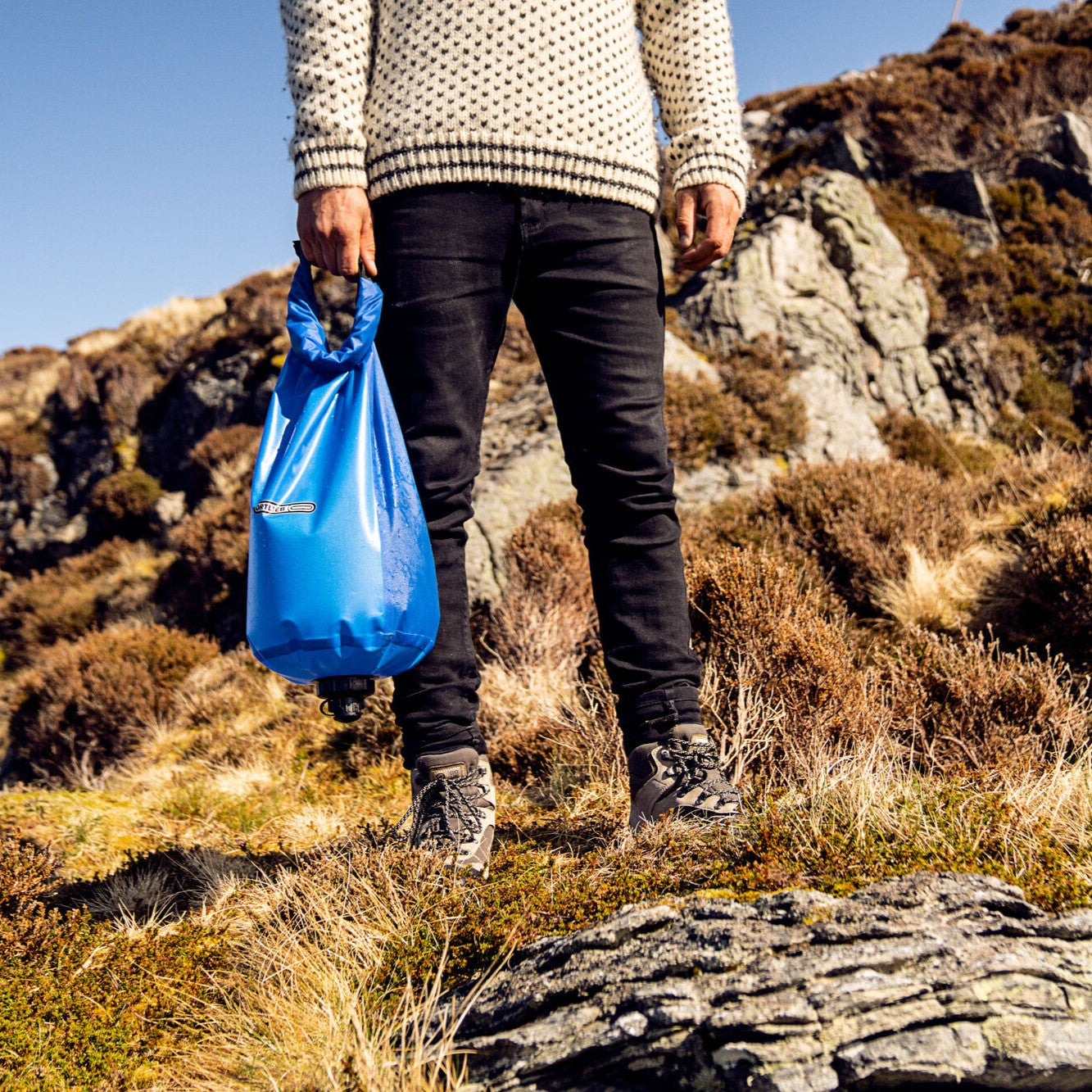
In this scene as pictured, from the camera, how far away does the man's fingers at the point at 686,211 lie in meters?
2.02

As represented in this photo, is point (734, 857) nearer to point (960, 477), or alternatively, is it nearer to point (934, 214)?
point (960, 477)

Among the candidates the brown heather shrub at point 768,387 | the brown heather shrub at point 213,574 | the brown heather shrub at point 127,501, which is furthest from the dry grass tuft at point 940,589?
the brown heather shrub at point 127,501

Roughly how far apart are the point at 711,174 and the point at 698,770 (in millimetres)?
1331

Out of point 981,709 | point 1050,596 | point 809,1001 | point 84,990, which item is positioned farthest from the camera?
point 1050,596

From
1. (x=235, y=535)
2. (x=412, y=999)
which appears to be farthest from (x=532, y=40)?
(x=235, y=535)

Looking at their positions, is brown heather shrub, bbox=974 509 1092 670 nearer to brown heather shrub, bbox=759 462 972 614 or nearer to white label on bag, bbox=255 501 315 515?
brown heather shrub, bbox=759 462 972 614

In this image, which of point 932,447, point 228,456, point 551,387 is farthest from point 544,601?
point 228,456

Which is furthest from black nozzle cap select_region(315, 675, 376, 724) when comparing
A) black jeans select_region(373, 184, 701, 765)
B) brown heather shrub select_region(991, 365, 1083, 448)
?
brown heather shrub select_region(991, 365, 1083, 448)

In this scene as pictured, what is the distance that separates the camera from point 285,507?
1551 millimetres

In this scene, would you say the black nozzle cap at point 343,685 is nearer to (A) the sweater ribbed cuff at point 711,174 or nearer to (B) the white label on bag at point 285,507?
(B) the white label on bag at point 285,507

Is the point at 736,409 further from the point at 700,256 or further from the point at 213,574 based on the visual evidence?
the point at 700,256

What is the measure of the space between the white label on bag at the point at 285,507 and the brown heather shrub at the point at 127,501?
12904 millimetres

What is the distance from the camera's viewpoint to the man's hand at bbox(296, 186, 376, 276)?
5.86 ft

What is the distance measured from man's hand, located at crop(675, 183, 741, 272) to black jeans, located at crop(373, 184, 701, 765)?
88mm
